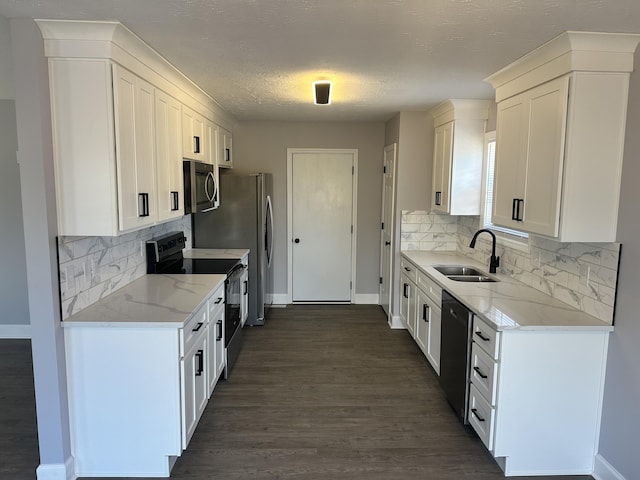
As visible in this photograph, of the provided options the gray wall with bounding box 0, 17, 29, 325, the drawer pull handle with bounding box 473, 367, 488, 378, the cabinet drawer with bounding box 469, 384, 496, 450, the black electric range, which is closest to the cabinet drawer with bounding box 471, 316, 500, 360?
the drawer pull handle with bounding box 473, 367, 488, 378

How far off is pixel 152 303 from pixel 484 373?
203 centimetres

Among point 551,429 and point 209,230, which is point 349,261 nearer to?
point 209,230

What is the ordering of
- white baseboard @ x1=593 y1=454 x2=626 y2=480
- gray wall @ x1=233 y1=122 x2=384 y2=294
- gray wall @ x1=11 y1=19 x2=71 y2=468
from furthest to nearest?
1. gray wall @ x1=233 y1=122 x2=384 y2=294
2. white baseboard @ x1=593 y1=454 x2=626 y2=480
3. gray wall @ x1=11 y1=19 x2=71 y2=468

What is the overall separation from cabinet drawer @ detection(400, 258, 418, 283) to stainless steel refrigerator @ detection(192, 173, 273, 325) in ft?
5.12

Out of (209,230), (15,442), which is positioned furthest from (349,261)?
(15,442)

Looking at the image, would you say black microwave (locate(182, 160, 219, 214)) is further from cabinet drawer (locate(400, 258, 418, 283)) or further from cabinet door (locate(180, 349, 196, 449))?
cabinet drawer (locate(400, 258, 418, 283))

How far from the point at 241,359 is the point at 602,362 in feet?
9.35

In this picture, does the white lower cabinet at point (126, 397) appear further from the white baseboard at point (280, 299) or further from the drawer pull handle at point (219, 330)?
the white baseboard at point (280, 299)

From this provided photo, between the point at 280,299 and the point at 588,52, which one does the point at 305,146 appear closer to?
the point at 280,299

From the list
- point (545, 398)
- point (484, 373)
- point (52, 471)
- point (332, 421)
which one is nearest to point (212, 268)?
point (332, 421)

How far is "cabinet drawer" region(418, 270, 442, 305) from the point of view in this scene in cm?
351

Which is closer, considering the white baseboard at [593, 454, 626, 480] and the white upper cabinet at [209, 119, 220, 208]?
the white baseboard at [593, 454, 626, 480]

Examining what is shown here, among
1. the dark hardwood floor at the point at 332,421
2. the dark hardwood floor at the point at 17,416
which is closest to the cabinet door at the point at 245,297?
the dark hardwood floor at the point at 332,421

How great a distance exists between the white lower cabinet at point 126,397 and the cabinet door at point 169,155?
2.94 feet
